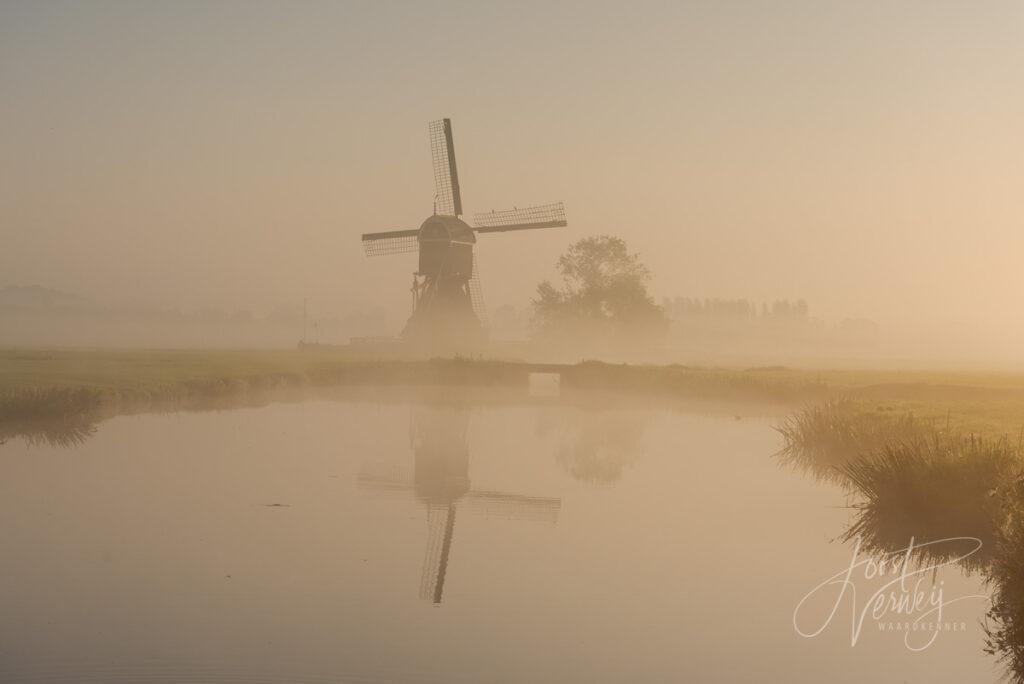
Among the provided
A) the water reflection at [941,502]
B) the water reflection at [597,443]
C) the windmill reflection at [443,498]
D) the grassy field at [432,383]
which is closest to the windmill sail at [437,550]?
the windmill reflection at [443,498]

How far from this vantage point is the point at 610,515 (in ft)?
60.5

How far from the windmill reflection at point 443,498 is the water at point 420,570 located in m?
0.09

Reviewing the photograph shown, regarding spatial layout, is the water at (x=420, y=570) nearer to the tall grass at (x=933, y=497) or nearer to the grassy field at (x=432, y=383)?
the tall grass at (x=933, y=497)

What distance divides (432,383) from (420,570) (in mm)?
40076

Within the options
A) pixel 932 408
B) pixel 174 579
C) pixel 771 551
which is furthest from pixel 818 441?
pixel 174 579

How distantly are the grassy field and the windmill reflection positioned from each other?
28.1 feet

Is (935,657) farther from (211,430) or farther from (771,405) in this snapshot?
(771,405)

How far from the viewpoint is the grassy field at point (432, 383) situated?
28969 millimetres

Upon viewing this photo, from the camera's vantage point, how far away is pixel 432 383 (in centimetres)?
5334

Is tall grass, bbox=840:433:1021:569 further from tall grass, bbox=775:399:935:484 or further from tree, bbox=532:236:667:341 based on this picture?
tree, bbox=532:236:667:341

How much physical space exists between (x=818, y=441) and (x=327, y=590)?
17.5 meters

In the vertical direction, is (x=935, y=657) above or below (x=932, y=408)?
below

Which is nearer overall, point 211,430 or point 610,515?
point 610,515

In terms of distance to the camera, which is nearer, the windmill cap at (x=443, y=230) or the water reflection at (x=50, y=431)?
the water reflection at (x=50, y=431)
